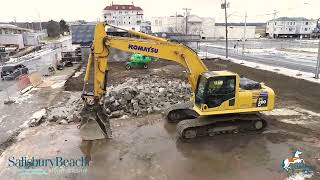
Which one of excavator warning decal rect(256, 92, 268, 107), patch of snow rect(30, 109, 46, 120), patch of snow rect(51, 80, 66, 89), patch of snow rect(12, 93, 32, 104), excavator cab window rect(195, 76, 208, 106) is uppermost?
excavator cab window rect(195, 76, 208, 106)

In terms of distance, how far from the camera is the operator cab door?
11.0 metres

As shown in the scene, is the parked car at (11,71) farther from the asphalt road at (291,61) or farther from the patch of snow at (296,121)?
the asphalt road at (291,61)

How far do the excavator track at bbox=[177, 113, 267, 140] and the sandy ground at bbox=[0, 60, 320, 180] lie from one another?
0.27 m

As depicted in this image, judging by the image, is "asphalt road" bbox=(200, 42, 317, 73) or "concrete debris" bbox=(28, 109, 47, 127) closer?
"concrete debris" bbox=(28, 109, 47, 127)

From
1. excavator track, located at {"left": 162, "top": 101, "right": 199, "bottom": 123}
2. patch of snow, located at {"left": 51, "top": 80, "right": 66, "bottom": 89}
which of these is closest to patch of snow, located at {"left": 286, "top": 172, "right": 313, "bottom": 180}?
excavator track, located at {"left": 162, "top": 101, "right": 199, "bottom": 123}

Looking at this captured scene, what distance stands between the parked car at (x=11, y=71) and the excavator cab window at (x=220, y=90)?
2094 centimetres

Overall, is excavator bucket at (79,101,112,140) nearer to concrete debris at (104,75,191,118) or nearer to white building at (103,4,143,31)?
concrete debris at (104,75,191,118)

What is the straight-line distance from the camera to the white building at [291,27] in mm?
94625

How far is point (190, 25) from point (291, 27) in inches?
1239

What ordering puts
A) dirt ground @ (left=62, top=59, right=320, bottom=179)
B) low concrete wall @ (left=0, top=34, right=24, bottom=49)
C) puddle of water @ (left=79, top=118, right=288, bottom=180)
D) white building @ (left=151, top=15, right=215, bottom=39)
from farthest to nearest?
white building @ (left=151, top=15, right=215, bottom=39)
low concrete wall @ (left=0, top=34, right=24, bottom=49)
dirt ground @ (left=62, top=59, right=320, bottom=179)
puddle of water @ (left=79, top=118, right=288, bottom=180)

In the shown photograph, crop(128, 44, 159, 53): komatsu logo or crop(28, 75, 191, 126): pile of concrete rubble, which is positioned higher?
crop(128, 44, 159, 53): komatsu logo

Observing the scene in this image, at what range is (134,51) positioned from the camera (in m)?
11.6

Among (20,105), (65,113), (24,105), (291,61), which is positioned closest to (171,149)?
(65,113)

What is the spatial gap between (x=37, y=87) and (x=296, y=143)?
17968 mm
